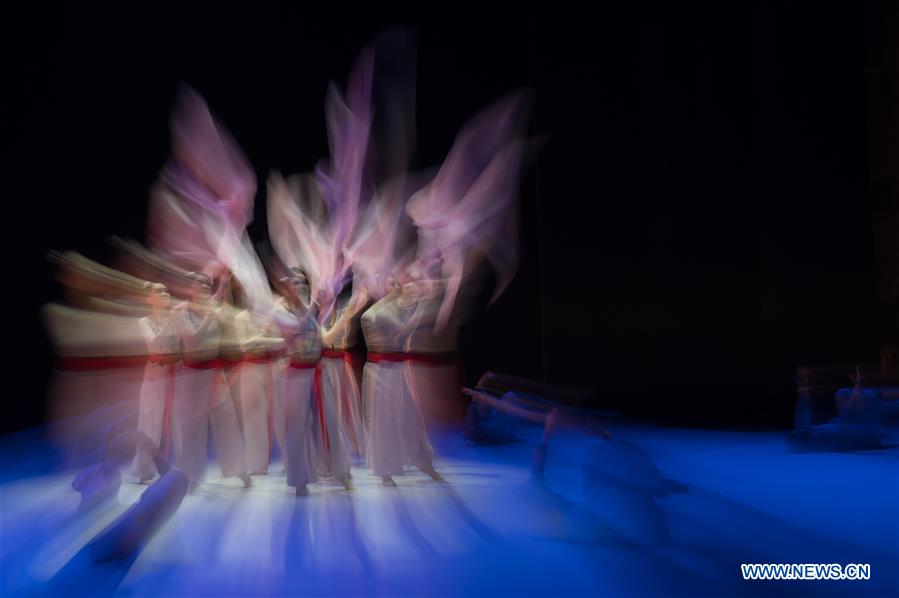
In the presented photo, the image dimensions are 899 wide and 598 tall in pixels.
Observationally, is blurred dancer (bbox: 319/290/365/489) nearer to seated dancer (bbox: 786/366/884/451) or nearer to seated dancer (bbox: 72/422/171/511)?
seated dancer (bbox: 72/422/171/511)

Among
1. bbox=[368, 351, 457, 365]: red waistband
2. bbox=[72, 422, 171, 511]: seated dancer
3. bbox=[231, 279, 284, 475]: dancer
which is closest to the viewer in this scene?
bbox=[72, 422, 171, 511]: seated dancer

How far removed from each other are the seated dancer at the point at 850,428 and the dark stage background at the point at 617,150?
0.29 m

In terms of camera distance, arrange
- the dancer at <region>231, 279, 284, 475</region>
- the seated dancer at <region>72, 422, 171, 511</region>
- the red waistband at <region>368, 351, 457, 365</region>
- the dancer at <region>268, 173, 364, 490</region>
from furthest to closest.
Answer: the dancer at <region>231, 279, 284, 475</region>, the red waistband at <region>368, 351, 457, 365</region>, the dancer at <region>268, 173, 364, 490</region>, the seated dancer at <region>72, 422, 171, 511</region>

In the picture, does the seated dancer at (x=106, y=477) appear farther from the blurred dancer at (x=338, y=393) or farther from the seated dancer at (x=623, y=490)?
the seated dancer at (x=623, y=490)

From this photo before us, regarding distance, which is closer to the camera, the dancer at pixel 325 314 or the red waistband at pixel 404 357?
the dancer at pixel 325 314

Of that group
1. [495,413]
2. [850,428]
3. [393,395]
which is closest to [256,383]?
[393,395]

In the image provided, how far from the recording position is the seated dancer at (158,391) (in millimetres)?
4496

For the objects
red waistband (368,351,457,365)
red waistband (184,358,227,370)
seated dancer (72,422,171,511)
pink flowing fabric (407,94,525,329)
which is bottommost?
seated dancer (72,422,171,511)

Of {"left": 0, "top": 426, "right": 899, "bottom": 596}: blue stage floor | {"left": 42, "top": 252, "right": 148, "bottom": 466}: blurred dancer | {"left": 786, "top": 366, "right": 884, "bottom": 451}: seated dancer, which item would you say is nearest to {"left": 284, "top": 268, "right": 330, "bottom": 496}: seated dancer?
{"left": 0, "top": 426, "right": 899, "bottom": 596}: blue stage floor

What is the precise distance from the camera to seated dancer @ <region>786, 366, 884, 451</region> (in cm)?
474

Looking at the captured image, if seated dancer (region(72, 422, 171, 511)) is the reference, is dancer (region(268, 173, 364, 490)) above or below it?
above

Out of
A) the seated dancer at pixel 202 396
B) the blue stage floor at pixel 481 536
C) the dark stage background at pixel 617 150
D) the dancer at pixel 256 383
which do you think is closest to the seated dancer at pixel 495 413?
the dark stage background at pixel 617 150

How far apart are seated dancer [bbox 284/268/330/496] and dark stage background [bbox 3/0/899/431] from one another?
5.04 feet

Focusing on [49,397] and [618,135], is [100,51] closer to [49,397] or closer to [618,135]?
[49,397]
